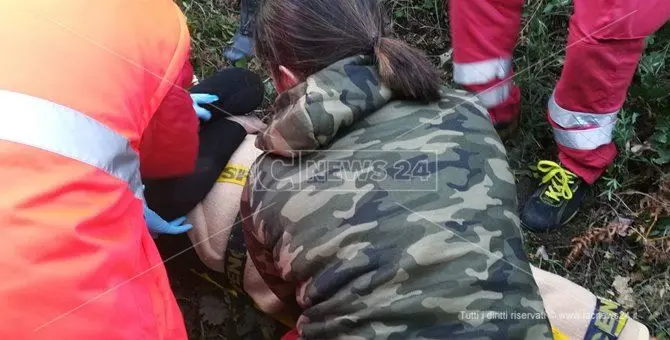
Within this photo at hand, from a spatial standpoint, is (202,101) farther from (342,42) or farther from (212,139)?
(342,42)

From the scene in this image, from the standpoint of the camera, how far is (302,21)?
147 centimetres

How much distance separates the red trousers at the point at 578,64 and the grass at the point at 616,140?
0.12m

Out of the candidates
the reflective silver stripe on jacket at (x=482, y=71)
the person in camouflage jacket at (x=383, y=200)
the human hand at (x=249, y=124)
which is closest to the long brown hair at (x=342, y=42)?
the person in camouflage jacket at (x=383, y=200)

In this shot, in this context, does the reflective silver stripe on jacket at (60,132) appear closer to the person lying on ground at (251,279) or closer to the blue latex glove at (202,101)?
the person lying on ground at (251,279)

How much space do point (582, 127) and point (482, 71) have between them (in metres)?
0.34

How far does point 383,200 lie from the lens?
1316 millimetres

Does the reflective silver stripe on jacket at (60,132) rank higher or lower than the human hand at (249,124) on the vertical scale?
higher

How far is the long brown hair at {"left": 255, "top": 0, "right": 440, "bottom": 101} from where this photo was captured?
1.41 meters

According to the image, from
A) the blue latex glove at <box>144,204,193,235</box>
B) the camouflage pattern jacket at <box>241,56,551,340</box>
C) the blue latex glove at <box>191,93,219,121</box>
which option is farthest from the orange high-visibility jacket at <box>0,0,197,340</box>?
the blue latex glove at <box>191,93,219,121</box>

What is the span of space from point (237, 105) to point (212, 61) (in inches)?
22.5

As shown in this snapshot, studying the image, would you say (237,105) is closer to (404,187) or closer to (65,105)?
(404,187)

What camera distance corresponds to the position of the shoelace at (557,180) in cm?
212

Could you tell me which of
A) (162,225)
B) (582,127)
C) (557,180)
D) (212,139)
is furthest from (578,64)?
(162,225)

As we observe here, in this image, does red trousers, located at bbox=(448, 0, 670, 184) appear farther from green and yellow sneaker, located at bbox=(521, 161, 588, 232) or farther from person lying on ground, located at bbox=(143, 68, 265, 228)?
person lying on ground, located at bbox=(143, 68, 265, 228)
